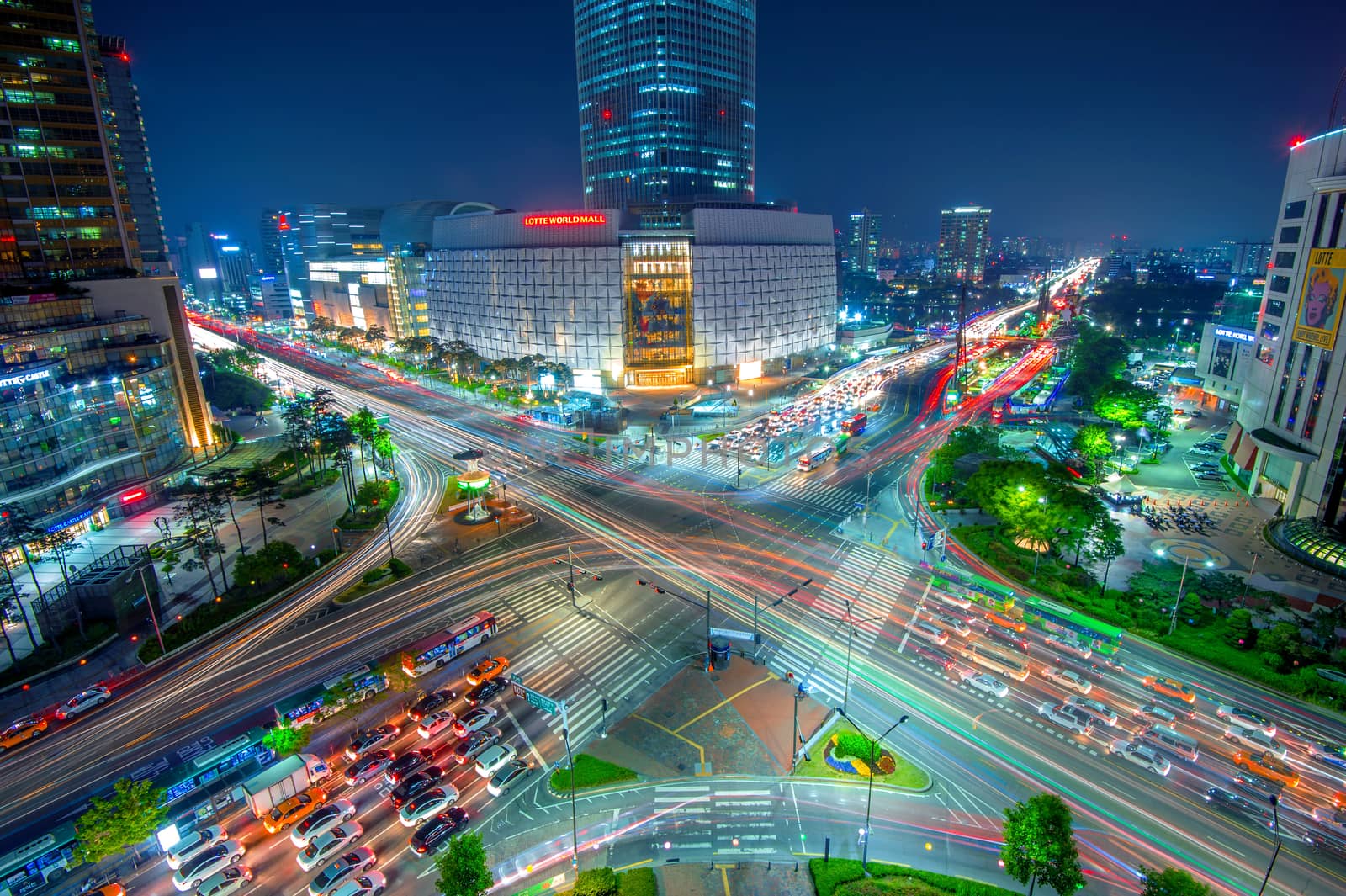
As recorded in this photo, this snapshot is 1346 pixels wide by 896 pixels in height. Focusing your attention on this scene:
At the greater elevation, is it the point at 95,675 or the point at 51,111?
the point at 51,111

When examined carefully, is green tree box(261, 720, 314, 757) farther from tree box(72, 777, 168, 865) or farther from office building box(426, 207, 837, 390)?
office building box(426, 207, 837, 390)

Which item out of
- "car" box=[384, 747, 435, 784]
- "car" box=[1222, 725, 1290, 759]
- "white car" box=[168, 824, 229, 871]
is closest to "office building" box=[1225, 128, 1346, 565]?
"car" box=[1222, 725, 1290, 759]

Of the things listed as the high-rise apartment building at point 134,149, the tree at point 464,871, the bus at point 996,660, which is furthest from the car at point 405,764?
the high-rise apartment building at point 134,149

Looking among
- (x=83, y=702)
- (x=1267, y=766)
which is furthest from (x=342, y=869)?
(x=1267, y=766)

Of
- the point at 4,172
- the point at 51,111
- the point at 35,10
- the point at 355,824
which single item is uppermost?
the point at 35,10

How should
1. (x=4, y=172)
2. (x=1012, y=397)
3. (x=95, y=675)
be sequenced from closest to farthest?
(x=95, y=675) < (x=4, y=172) < (x=1012, y=397)

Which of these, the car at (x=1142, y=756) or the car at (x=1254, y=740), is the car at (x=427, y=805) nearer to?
the car at (x=1142, y=756)

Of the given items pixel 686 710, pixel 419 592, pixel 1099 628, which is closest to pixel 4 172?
pixel 419 592

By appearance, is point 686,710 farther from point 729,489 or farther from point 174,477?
point 174,477
